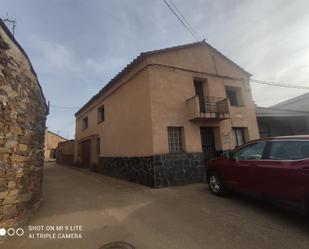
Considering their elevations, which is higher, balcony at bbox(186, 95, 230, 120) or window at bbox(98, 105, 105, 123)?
window at bbox(98, 105, 105, 123)

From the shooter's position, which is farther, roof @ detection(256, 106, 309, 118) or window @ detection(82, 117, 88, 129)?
window @ detection(82, 117, 88, 129)

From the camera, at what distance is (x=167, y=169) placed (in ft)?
25.5

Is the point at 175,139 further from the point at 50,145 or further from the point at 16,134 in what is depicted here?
the point at 50,145

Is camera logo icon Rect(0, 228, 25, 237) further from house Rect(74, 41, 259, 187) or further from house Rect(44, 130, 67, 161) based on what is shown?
house Rect(44, 130, 67, 161)

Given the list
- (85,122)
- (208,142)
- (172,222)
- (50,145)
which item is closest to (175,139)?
(208,142)

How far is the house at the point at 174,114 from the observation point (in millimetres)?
8055

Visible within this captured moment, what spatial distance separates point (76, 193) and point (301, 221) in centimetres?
670

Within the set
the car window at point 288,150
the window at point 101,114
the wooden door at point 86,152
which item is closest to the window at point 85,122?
the wooden door at point 86,152

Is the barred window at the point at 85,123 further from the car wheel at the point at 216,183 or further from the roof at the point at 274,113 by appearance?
the roof at the point at 274,113

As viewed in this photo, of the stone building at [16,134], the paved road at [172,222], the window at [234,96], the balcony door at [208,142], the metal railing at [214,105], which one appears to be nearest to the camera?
the paved road at [172,222]

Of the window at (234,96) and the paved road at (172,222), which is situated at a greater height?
the window at (234,96)

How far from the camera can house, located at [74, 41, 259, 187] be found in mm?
8055

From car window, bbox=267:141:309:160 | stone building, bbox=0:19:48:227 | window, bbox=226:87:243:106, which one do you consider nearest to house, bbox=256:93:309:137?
window, bbox=226:87:243:106

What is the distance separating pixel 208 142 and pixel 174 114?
2.62 m
